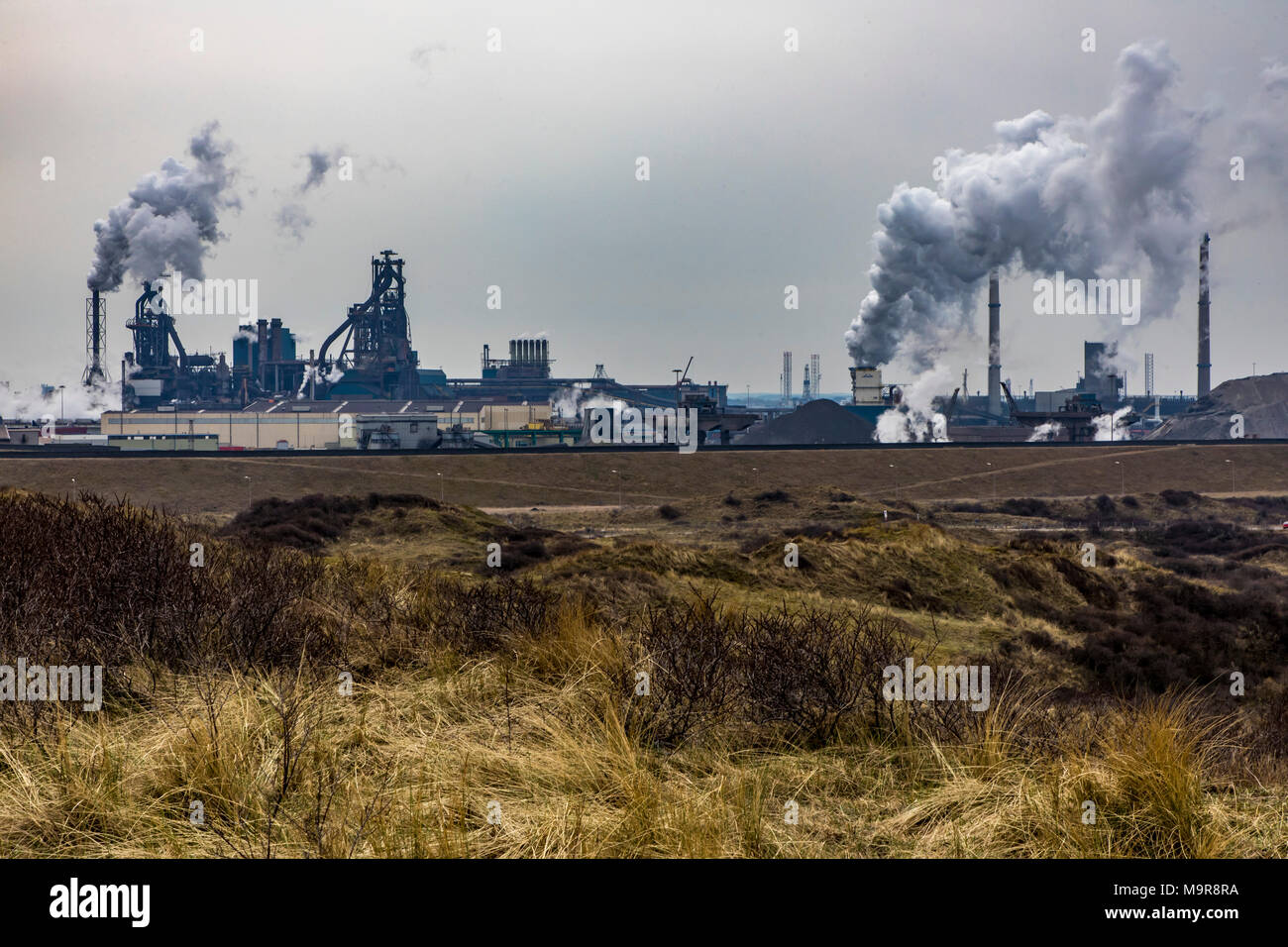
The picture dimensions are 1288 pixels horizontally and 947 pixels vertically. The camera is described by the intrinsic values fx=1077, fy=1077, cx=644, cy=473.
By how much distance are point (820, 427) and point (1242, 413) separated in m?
70.2

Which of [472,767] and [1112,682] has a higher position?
[472,767]

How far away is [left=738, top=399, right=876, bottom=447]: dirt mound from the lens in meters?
125

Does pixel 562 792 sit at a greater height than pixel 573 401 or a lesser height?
lesser

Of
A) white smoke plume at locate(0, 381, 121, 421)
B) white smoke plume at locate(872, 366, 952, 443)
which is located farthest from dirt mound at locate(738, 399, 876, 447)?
white smoke plume at locate(0, 381, 121, 421)

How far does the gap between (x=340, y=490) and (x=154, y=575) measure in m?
58.4

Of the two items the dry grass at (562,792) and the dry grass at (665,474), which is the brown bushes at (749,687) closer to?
the dry grass at (562,792)

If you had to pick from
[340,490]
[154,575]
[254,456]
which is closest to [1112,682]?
[154,575]

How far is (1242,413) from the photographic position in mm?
153000

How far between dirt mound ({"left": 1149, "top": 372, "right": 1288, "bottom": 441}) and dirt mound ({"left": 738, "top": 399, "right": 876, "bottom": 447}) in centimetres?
4632

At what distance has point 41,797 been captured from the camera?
6.20m

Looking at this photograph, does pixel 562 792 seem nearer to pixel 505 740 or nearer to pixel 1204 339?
pixel 505 740

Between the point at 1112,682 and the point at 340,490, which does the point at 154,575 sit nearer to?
the point at 1112,682

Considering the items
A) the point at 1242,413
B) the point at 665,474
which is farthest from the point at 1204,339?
the point at 665,474

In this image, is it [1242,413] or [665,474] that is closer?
[665,474]
